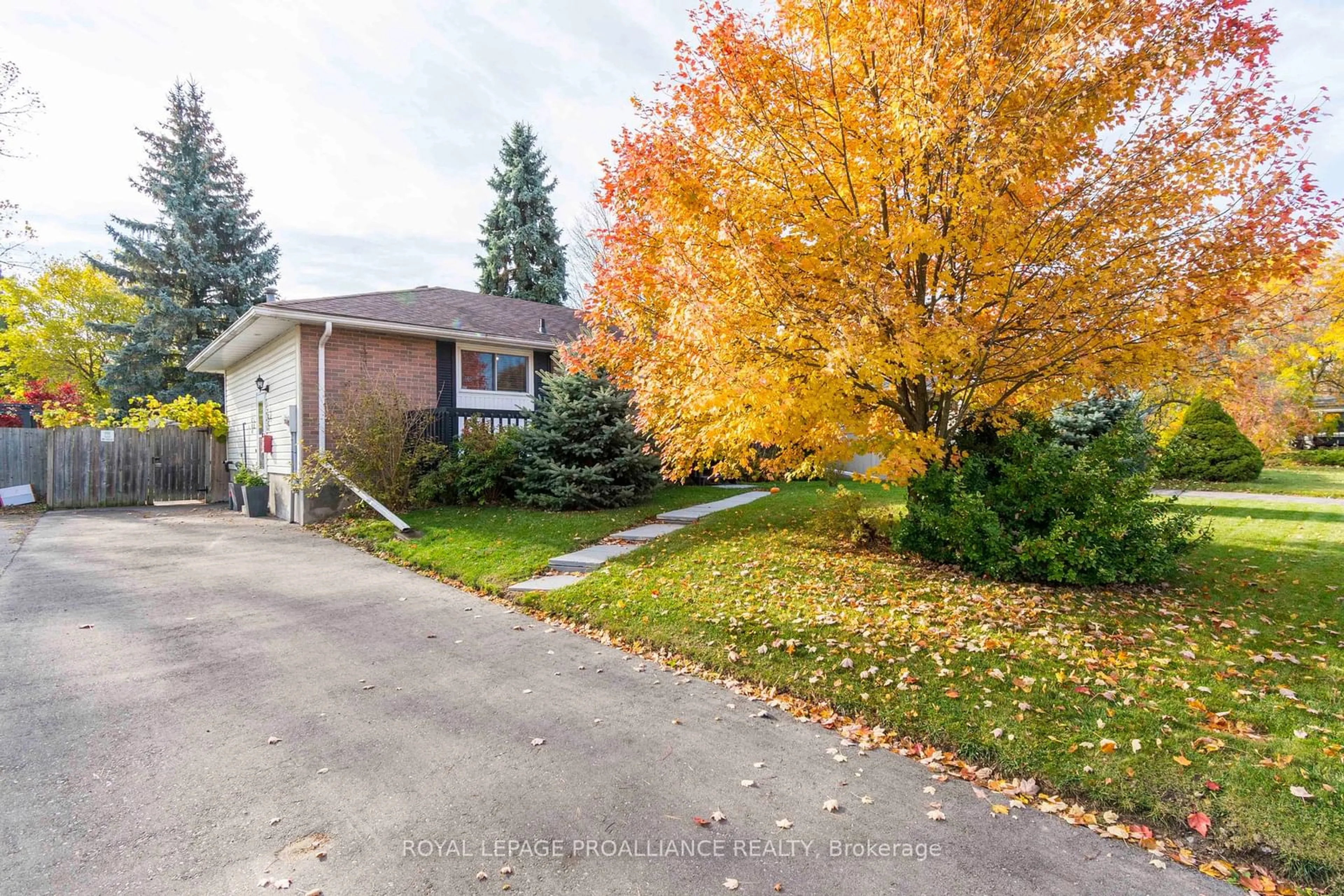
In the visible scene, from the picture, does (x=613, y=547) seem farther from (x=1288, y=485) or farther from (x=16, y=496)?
(x=1288, y=485)

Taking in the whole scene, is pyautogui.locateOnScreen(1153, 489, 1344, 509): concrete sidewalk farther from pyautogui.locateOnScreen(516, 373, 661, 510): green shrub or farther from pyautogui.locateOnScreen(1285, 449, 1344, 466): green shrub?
pyautogui.locateOnScreen(1285, 449, 1344, 466): green shrub

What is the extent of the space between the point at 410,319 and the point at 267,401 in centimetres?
441

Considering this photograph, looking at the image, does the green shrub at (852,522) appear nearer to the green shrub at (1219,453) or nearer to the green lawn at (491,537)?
the green lawn at (491,537)

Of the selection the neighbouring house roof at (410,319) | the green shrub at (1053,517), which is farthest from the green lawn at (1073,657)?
the neighbouring house roof at (410,319)

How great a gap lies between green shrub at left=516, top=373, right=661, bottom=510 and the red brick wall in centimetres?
312

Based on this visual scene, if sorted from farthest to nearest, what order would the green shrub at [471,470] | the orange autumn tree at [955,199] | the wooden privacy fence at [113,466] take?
the wooden privacy fence at [113,466] < the green shrub at [471,470] < the orange autumn tree at [955,199]

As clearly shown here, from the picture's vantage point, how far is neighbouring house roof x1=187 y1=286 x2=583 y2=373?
11086 mm

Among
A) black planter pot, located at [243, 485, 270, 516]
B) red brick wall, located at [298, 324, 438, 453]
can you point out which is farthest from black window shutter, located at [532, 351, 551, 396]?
black planter pot, located at [243, 485, 270, 516]

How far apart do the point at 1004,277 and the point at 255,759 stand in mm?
6695

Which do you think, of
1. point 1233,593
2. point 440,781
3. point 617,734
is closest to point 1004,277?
point 1233,593

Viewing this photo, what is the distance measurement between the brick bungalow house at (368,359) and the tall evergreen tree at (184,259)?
6.61 metres

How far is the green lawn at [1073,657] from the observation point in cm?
289

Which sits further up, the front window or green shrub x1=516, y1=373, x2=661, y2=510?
the front window

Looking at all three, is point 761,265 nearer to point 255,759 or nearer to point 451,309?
point 255,759
